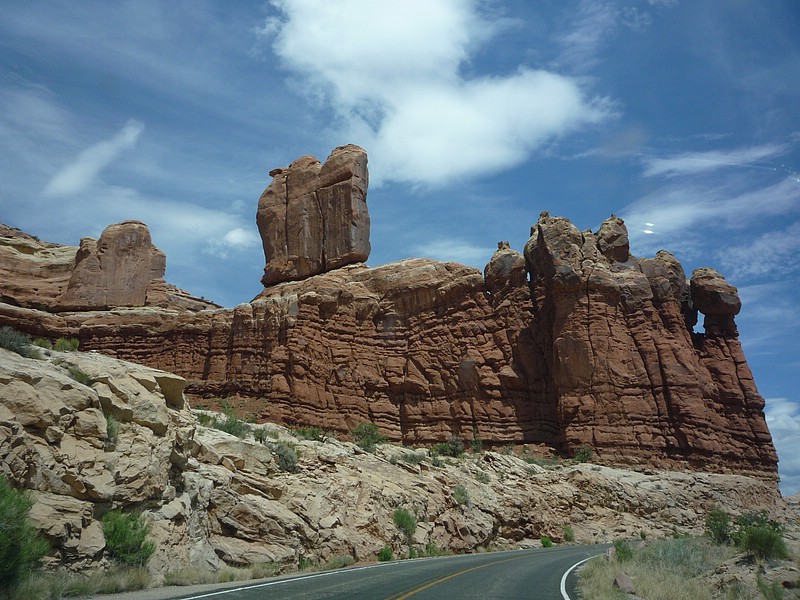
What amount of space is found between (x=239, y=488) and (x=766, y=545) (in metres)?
13.4

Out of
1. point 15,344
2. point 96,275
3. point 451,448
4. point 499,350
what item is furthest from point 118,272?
point 15,344

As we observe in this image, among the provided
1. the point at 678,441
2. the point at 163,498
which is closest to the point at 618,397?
the point at 678,441

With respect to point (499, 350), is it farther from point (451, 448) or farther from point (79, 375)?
point (79, 375)

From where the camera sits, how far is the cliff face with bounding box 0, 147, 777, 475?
43.3 meters

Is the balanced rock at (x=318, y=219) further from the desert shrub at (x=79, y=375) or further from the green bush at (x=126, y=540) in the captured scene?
the green bush at (x=126, y=540)

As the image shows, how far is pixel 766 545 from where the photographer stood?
1273cm

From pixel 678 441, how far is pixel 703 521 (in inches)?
224

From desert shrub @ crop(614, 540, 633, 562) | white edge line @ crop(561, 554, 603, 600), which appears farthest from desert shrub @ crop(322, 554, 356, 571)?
desert shrub @ crop(614, 540, 633, 562)

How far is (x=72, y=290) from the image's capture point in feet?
174

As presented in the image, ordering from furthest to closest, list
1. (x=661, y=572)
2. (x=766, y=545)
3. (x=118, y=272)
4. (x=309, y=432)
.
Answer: (x=118, y=272) → (x=309, y=432) → (x=661, y=572) → (x=766, y=545)

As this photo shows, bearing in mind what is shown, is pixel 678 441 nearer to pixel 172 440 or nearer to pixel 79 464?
pixel 172 440

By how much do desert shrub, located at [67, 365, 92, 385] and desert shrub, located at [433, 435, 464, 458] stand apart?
94.3ft

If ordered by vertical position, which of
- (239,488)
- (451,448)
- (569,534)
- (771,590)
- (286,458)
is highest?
(451,448)

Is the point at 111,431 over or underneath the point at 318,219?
underneath
